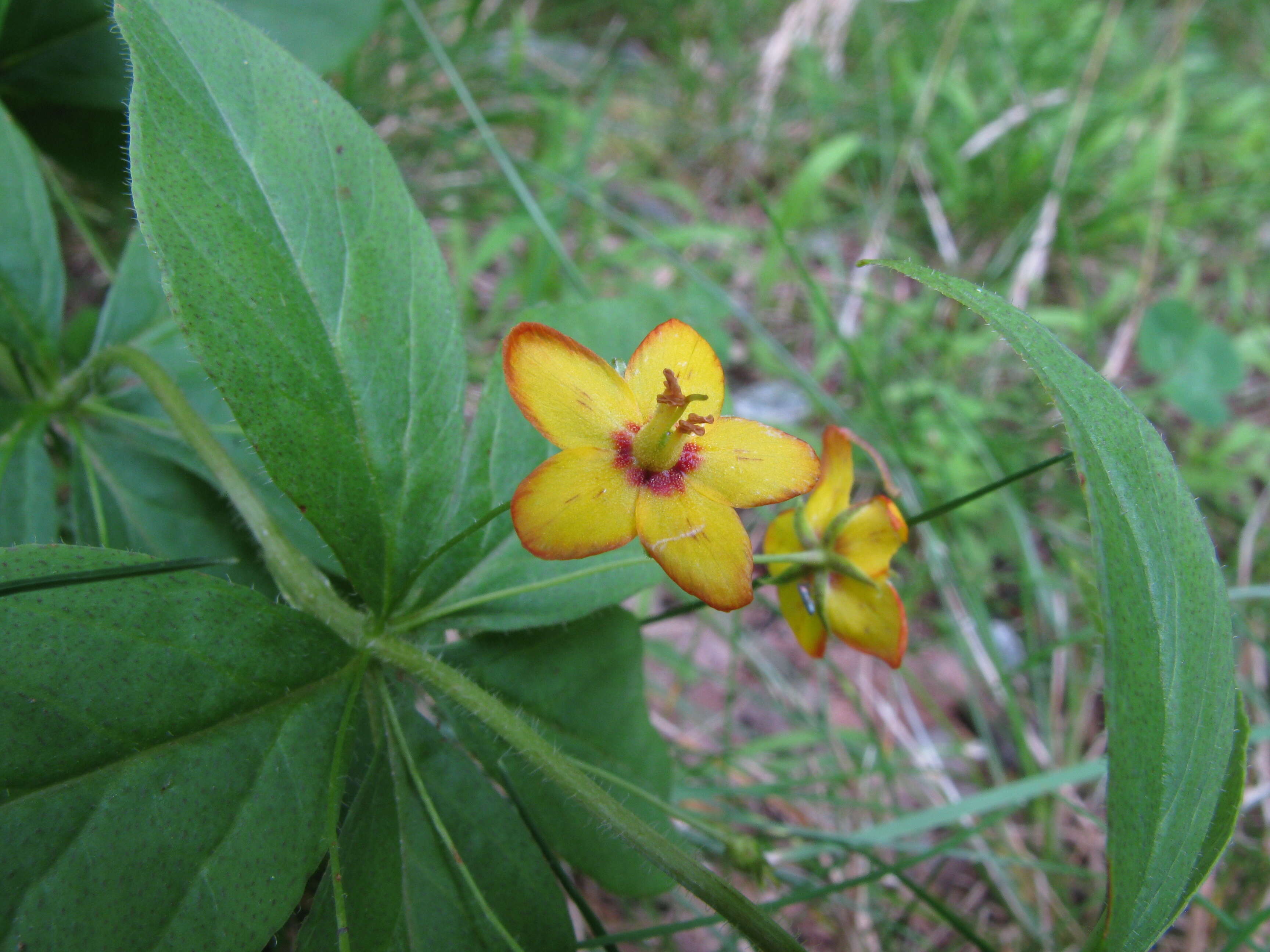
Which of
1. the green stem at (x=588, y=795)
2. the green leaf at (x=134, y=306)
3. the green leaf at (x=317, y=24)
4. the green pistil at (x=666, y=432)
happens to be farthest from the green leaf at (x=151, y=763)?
the green leaf at (x=317, y=24)

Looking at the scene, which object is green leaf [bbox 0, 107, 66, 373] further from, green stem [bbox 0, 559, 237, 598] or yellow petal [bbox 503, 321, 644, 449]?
yellow petal [bbox 503, 321, 644, 449]

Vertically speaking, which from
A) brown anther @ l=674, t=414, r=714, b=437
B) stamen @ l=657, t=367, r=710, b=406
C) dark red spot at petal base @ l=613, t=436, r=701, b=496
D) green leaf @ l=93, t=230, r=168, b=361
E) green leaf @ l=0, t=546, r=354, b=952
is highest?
green leaf @ l=93, t=230, r=168, b=361

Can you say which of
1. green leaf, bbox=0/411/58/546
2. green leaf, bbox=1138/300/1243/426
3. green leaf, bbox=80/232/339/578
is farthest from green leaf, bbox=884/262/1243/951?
green leaf, bbox=1138/300/1243/426

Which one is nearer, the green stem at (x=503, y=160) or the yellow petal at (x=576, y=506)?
the yellow petal at (x=576, y=506)

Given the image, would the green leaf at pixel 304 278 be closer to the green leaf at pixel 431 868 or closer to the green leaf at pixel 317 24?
the green leaf at pixel 431 868

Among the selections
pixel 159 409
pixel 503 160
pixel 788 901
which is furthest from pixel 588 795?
pixel 503 160

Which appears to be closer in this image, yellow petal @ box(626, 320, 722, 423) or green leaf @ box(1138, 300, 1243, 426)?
yellow petal @ box(626, 320, 722, 423)

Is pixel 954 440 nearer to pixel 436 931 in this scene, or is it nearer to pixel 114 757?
pixel 436 931

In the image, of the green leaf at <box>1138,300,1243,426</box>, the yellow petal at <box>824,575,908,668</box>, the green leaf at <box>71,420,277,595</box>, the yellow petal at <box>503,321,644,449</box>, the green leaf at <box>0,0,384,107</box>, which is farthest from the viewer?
the green leaf at <box>1138,300,1243,426</box>
